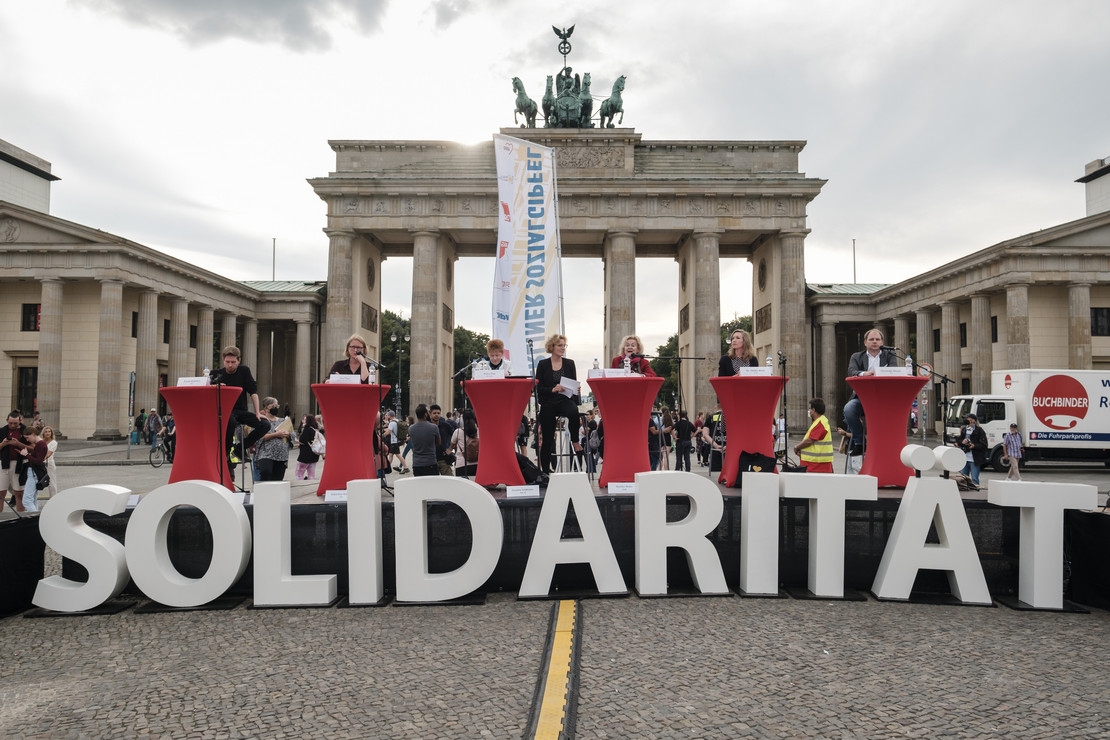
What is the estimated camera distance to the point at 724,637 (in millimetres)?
5461

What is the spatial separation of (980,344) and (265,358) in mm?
48749

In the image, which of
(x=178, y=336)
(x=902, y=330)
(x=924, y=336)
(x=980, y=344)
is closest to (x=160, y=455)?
(x=178, y=336)

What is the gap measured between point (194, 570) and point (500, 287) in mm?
9026

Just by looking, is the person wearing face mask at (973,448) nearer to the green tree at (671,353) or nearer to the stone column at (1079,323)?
the stone column at (1079,323)

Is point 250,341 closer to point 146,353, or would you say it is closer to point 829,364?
point 146,353

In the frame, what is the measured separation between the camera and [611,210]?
45.4 metres

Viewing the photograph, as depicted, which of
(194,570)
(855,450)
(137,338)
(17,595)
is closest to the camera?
(17,595)

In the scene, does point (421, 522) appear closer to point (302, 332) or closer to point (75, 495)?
point (75, 495)

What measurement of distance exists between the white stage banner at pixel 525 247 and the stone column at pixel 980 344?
106 feet

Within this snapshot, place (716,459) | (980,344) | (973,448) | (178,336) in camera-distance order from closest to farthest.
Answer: (716,459)
(973,448)
(980,344)
(178,336)

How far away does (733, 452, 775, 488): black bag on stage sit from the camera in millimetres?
7957

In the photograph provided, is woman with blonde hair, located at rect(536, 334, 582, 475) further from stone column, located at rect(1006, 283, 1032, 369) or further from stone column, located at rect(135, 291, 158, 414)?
stone column, located at rect(135, 291, 158, 414)

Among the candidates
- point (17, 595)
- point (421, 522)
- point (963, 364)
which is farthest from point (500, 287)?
point (963, 364)

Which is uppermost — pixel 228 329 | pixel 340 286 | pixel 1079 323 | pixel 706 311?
pixel 340 286
